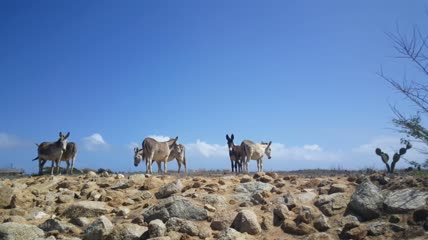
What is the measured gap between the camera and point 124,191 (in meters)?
12.6

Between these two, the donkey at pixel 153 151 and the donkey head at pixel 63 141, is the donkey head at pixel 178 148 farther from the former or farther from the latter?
the donkey head at pixel 63 141

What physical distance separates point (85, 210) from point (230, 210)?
3665mm

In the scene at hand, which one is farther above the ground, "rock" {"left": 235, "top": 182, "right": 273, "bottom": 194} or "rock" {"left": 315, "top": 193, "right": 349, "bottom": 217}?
"rock" {"left": 235, "top": 182, "right": 273, "bottom": 194}

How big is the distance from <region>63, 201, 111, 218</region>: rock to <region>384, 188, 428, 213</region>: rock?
6678 millimetres

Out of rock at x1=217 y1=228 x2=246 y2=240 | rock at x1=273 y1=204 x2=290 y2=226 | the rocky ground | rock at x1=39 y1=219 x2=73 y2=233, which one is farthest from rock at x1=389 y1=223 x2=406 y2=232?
rock at x1=39 y1=219 x2=73 y2=233

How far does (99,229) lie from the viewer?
31.4 feet

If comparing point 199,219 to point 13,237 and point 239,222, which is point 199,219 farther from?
point 13,237

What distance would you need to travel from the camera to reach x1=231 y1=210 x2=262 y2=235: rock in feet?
29.8

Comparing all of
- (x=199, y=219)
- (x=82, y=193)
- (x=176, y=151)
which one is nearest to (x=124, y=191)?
(x=82, y=193)

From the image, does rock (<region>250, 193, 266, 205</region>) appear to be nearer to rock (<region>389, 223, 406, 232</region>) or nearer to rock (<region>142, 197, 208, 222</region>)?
rock (<region>142, 197, 208, 222</region>)

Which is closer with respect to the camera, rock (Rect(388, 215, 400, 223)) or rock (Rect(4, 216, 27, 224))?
rock (Rect(388, 215, 400, 223))

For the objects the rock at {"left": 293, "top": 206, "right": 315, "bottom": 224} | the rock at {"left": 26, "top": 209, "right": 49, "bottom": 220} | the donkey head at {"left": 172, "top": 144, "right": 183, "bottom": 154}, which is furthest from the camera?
the donkey head at {"left": 172, "top": 144, "right": 183, "bottom": 154}

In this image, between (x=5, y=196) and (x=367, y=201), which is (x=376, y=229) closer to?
(x=367, y=201)

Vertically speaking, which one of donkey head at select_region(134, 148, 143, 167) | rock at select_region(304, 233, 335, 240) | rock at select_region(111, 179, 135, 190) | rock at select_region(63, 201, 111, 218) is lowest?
rock at select_region(304, 233, 335, 240)
